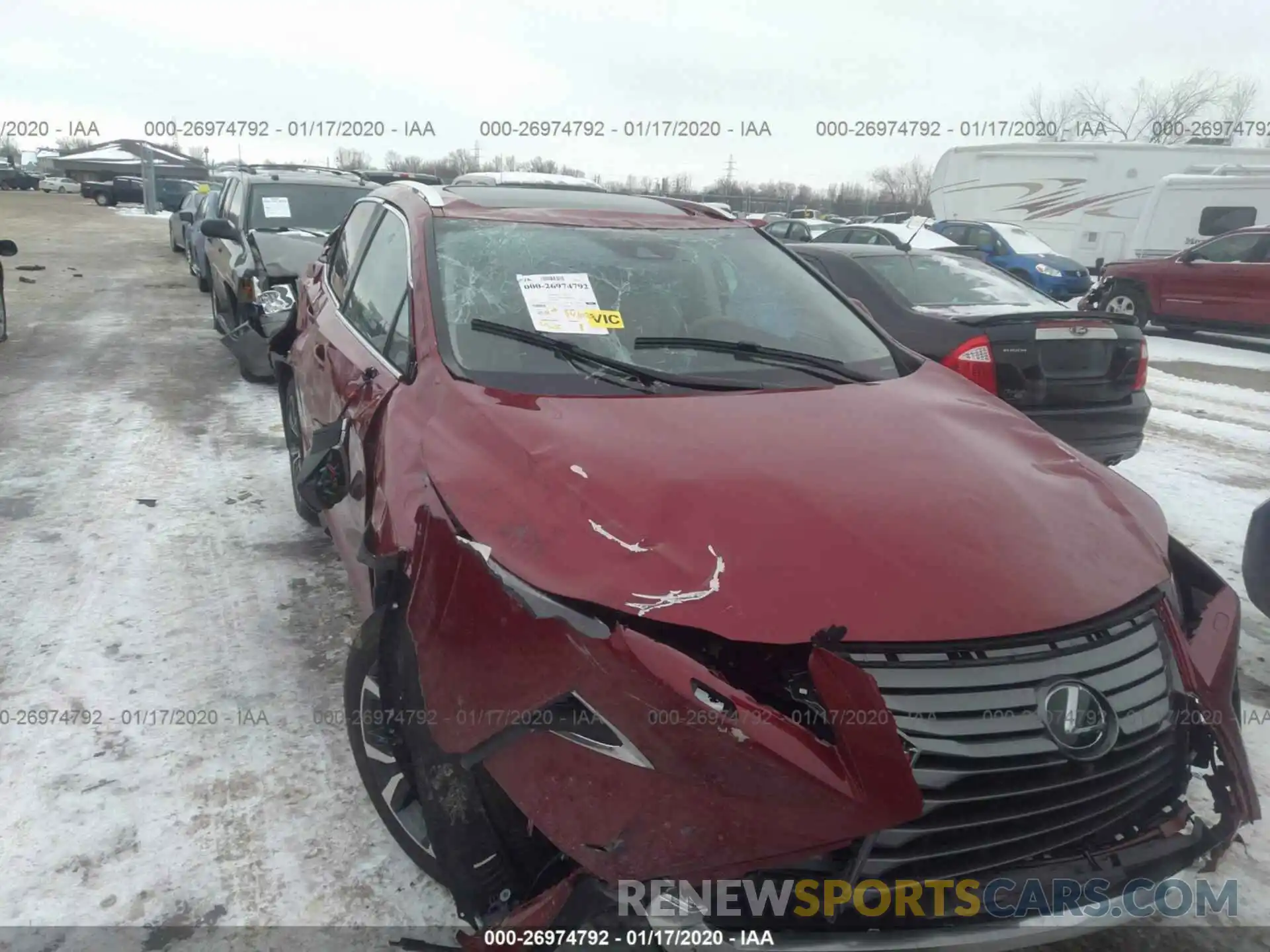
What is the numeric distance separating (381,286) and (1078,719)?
269 cm

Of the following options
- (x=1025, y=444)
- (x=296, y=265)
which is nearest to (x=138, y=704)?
(x=1025, y=444)

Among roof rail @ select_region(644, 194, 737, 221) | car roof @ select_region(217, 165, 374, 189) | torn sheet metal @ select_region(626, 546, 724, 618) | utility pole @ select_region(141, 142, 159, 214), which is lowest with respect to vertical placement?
utility pole @ select_region(141, 142, 159, 214)

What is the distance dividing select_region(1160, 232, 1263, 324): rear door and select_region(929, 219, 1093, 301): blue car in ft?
6.69

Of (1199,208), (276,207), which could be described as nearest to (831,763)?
(276,207)

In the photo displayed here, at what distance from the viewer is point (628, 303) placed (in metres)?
3.16

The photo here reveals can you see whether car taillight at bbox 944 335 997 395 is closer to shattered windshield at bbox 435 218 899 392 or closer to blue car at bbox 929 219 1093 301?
shattered windshield at bbox 435 218 899 392

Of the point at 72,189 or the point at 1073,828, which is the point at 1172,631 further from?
the point at 72,189

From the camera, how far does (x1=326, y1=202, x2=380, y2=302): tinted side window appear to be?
4059 mm

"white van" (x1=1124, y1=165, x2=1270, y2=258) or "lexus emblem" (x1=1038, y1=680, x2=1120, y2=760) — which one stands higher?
"white van" (x1=1124, y1=165, x2=1270, y2=258)

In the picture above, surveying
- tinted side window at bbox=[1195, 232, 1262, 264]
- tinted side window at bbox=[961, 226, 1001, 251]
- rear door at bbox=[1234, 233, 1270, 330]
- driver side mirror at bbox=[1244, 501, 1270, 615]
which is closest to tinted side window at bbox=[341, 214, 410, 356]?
driver side mirror at bbox=[1244, 501, 1270, 615]

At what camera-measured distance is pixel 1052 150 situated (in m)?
20.7

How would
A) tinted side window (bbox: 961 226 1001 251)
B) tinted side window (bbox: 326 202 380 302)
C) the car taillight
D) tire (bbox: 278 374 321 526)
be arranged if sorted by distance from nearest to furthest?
tinted side window (bbox: 326 202 380 302) < tire (bbox: 278 374 321 526) < the car taillight < tinted side window (bbox: 961 226 1001 251)

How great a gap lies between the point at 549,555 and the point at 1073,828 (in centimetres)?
119

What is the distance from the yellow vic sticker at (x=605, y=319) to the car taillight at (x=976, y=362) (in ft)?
8.79
